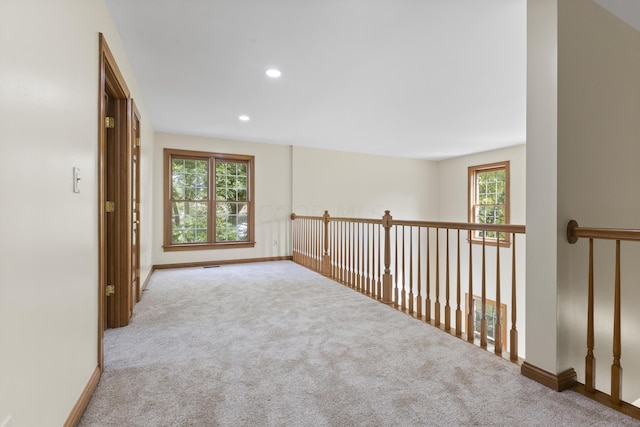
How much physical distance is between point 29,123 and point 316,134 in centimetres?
440

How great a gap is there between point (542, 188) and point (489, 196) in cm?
533

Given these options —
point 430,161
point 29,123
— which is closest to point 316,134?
point 430,161

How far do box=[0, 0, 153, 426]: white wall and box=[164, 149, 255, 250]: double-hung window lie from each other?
3640 millimetres

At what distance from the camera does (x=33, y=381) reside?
106 cm

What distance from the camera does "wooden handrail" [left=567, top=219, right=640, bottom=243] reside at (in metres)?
1.46

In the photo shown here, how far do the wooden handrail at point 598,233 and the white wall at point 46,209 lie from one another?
2.40 m

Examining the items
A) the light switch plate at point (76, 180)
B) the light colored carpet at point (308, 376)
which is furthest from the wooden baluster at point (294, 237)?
Result: the light switch plate at point (76, 180)

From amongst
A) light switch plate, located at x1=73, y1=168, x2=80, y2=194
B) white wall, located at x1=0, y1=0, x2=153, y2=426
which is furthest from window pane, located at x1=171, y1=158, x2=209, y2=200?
light switch plate, located at x1=73, y1=168, x2=80, y2=194

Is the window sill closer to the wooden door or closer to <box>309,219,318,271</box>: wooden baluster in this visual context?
<box>309,219,318,271</box>: wooden baluster

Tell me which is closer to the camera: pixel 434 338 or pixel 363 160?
pixel 434 338

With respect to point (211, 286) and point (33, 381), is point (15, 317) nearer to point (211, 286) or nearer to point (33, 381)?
point (33, 381)

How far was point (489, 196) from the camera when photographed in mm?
6547

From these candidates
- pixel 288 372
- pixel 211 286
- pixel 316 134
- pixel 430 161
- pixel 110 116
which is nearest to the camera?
pixel 288 372

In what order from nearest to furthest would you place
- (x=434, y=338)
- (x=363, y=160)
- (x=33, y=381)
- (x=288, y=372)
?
(x=33, y=381) → (x=288, y=372) → (x=434, y=338) → (x=363, y=160)
